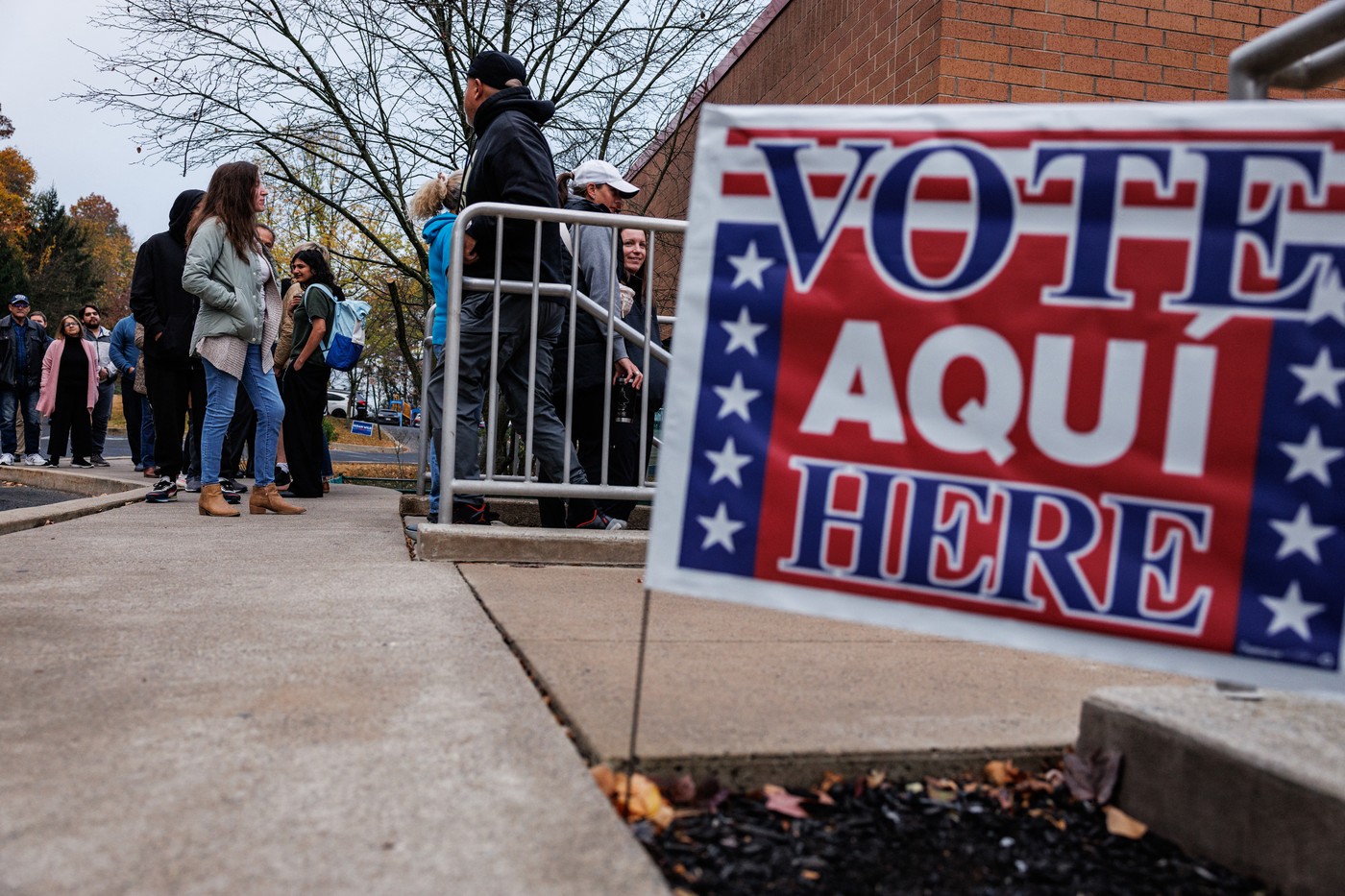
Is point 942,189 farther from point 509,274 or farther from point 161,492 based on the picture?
point 161,492

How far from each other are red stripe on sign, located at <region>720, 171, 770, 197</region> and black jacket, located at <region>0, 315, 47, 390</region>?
1270cm

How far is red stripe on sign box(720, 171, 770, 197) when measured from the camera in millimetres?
1971

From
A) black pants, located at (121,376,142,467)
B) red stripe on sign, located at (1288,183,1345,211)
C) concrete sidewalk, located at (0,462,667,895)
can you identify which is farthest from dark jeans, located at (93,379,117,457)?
red stripe on sign, located at (1288,183,1345,211)

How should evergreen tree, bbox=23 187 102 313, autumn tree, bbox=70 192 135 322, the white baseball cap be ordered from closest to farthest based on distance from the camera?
1. the white baseball cap
2. evergreen tree, bbox=23 187 102 313
3. autumn tree, bbox=70 192 135 322

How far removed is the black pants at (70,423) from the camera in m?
11.9

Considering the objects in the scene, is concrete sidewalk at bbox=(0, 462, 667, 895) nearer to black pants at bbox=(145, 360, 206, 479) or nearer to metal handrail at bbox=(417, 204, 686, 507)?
metal handrail at bbox=(417, 204, 686, 507)

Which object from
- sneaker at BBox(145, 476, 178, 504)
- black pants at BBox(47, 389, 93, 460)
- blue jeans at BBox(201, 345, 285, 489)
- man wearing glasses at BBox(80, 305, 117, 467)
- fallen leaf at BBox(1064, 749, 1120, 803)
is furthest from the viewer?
man wearing glasses at BBox(80, 305, 117, 467)

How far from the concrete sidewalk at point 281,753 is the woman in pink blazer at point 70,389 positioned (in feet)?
31.3

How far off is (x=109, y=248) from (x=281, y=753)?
86764 mm

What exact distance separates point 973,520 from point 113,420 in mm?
36811

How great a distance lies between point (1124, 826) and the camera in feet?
6.14

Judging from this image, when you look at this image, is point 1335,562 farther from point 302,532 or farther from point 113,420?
point 113,420

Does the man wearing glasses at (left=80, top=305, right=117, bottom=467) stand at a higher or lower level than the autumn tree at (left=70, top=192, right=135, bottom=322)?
lower

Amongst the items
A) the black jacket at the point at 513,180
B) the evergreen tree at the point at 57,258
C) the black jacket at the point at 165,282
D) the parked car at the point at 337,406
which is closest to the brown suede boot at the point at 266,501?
the black jacket at the point at 165,282
